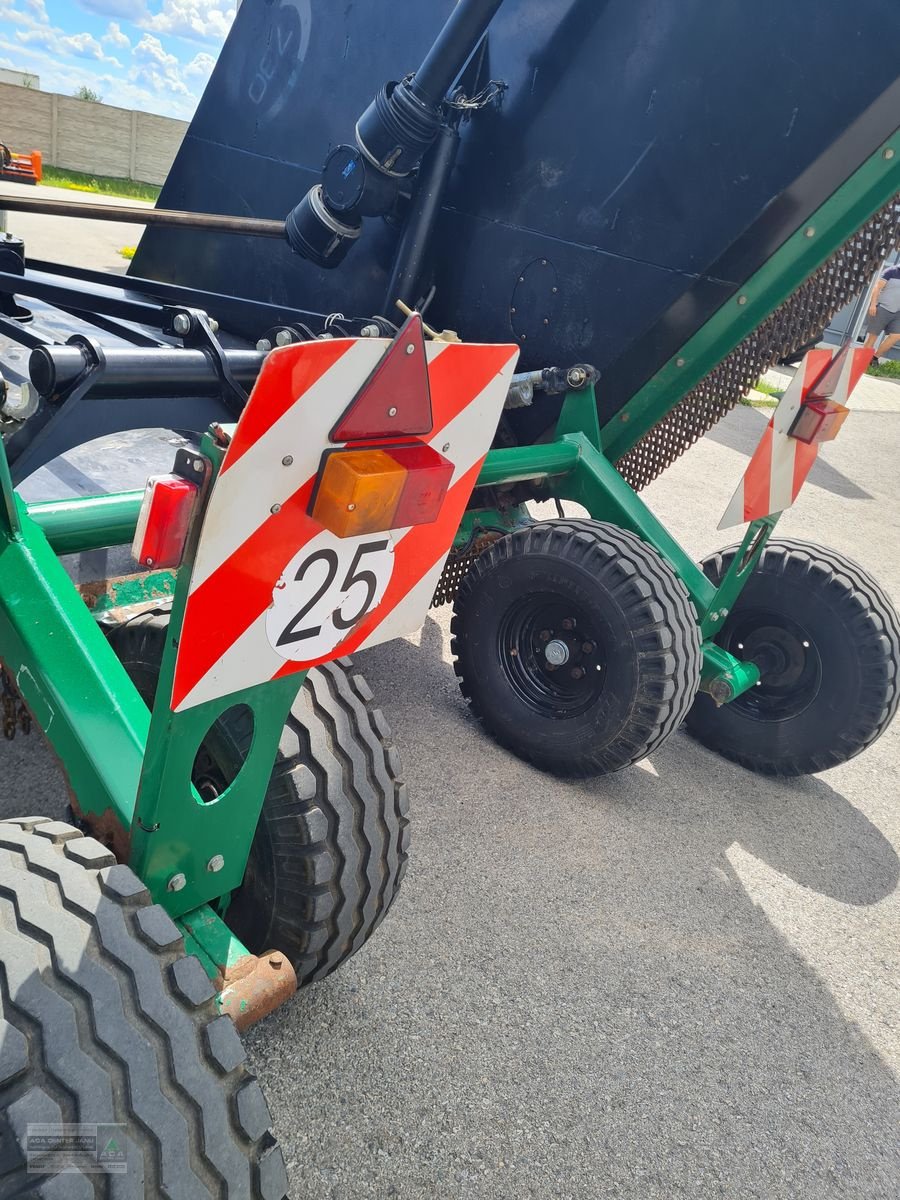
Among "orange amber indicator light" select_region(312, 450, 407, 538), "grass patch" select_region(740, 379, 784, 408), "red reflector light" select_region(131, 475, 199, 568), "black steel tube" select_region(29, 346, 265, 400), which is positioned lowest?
"grass patch" select_region(740, 379, 784, 408)

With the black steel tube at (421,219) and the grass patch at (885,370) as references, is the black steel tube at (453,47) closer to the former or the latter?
the black steel tube at (421,219)

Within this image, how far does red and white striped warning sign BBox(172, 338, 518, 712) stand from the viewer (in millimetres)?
1097

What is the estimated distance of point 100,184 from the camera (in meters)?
21.8

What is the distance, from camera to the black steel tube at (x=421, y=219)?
134 inches

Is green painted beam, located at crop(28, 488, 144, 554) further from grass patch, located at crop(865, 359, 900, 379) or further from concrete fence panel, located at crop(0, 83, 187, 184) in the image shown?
concrete fence panel, located at crop(0, 83, 187, 184)

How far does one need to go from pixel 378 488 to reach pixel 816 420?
2.19 metres

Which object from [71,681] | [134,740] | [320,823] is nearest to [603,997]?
[320,823]

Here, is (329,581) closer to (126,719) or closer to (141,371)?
(126,719)

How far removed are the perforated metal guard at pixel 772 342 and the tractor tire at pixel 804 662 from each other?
46cm

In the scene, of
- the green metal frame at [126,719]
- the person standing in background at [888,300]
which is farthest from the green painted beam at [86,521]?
the person standing in background at [888,300]

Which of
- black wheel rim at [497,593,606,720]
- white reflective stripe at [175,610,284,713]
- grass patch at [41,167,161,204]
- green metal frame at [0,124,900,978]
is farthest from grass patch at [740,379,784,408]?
grass patch at [41,167,161,204]

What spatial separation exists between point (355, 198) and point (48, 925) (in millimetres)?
2864

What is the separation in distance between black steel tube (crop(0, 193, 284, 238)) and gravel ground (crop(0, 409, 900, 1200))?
1821 mm

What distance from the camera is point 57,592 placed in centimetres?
169
